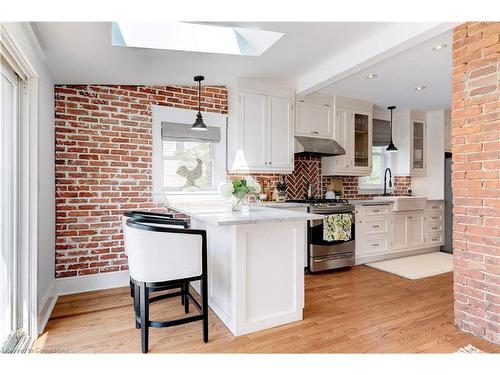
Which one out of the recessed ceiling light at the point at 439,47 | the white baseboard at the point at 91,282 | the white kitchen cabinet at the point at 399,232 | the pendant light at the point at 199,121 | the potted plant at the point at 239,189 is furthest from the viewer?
the white kitchen cabinet at the point at 399,232

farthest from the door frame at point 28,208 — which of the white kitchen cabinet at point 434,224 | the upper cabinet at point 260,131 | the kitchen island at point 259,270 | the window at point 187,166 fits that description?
the white kitchen cabinet at point 434,224

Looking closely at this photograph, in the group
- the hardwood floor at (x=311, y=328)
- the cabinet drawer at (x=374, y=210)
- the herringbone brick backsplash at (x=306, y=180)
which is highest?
the herringbone brick backsplash at (x=306, y=180)

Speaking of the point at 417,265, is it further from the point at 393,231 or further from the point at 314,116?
the point at 314,116

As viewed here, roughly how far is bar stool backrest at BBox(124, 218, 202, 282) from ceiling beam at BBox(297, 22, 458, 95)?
2312 mm

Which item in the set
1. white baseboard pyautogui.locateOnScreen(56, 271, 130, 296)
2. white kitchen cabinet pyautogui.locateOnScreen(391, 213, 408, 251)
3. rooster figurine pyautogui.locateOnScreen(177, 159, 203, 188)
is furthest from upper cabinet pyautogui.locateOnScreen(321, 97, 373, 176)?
white baseboard pyautogui.locateOnScreen(56, 271, 130, 296)

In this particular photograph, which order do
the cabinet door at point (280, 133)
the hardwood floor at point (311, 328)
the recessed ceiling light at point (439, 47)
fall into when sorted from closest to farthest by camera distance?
the hardwood floor at point (311, 328) → the recessed ceiling light at point (439, 47) → the cabinet door at point (280, 133)

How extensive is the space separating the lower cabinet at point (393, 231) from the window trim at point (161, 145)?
209 centimetres

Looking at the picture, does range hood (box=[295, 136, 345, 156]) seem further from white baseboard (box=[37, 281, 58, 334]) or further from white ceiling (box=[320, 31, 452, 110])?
white baseboard (box=[37, 281, 58, 334])

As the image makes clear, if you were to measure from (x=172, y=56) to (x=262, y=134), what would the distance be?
1.61 meters

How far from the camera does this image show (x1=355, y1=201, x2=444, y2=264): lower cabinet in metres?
4.41

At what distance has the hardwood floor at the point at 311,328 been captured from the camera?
2.14 meters

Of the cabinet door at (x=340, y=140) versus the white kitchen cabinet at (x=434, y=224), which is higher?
the cabinet door at (x=340, y=140)

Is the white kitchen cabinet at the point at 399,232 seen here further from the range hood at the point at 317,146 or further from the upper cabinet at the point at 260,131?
the upper cabinet at the point at 260,131
